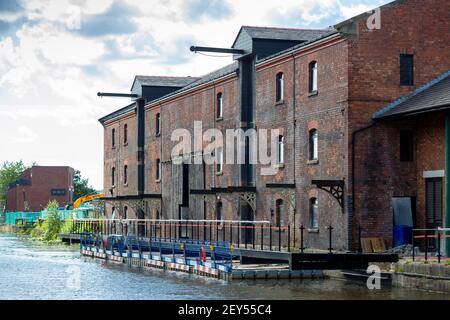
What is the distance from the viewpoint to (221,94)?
140 feet

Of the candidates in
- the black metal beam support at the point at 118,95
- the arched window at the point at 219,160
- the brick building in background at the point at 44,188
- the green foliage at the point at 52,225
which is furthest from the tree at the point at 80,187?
the arched window at the point at 219,160

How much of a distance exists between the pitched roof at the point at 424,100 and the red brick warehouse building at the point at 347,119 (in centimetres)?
6

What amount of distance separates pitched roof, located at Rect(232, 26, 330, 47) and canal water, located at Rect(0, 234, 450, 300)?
10.8 m

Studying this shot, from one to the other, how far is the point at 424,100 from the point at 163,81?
26703mm

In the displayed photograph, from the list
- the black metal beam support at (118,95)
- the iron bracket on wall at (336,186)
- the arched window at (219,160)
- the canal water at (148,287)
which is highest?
the black metal beam support at (118,95)

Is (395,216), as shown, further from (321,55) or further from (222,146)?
(222,146)

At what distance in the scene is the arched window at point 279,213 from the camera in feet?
121

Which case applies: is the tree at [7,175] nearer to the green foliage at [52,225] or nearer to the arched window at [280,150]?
the green foliage at [52,225]

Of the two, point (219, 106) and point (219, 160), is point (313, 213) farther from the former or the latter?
point (219, 106)

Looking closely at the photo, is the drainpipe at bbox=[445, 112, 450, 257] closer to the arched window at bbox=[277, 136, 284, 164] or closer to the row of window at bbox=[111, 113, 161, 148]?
the arched window at bbox=[277, 136, 284, 164]

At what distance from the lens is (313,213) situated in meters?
34.4

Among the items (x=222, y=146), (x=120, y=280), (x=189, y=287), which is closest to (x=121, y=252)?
(x=222, y=146)

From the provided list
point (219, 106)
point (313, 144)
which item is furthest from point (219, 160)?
point (313, 144)
